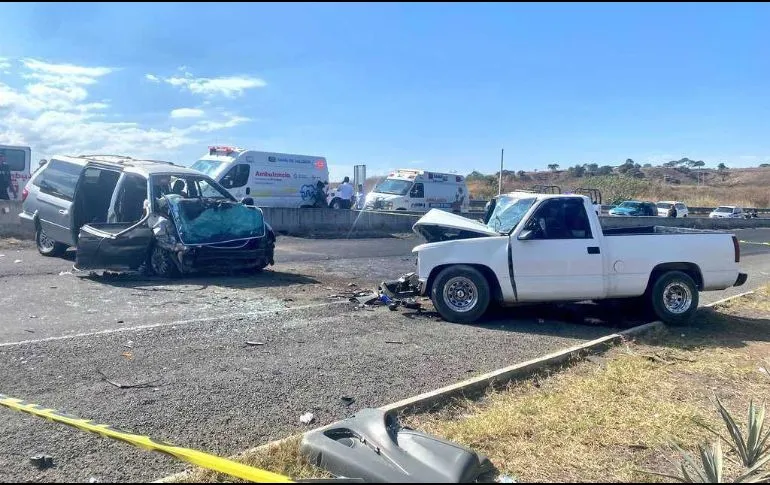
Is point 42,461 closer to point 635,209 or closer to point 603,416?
point 603,416

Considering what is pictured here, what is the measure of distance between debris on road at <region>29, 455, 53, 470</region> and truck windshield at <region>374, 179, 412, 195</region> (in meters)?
23.7

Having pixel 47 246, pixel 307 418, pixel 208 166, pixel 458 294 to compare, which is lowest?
pixel 307 418

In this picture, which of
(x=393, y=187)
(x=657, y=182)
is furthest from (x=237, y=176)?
(x=657, y=182)

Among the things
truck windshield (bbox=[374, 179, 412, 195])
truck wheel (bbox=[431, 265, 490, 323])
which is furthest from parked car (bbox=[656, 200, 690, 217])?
truck wheel (bbox=[431, 265, 490, 323])

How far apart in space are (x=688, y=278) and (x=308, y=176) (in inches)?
709

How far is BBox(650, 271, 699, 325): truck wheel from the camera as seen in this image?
8383 mm

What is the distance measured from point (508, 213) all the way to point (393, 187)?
61.5ft

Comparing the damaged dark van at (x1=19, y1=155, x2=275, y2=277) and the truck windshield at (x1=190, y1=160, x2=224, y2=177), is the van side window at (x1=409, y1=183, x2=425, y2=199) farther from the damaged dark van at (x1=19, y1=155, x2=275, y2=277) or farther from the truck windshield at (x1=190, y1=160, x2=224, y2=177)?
the damaged dark van at (x1=19, y1=155, x2=275, y2=277)

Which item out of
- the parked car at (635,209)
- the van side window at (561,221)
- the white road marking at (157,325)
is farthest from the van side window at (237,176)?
the parked car at (635,209)

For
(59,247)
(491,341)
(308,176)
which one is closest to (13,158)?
(308,176)

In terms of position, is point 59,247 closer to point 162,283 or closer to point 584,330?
point 162,283

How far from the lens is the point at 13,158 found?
941 inches

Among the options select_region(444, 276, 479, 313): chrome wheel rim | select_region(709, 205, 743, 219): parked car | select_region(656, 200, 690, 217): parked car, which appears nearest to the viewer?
select_region(444, 276, 479, 313): chrome wheel rim

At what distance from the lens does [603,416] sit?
480 cm
